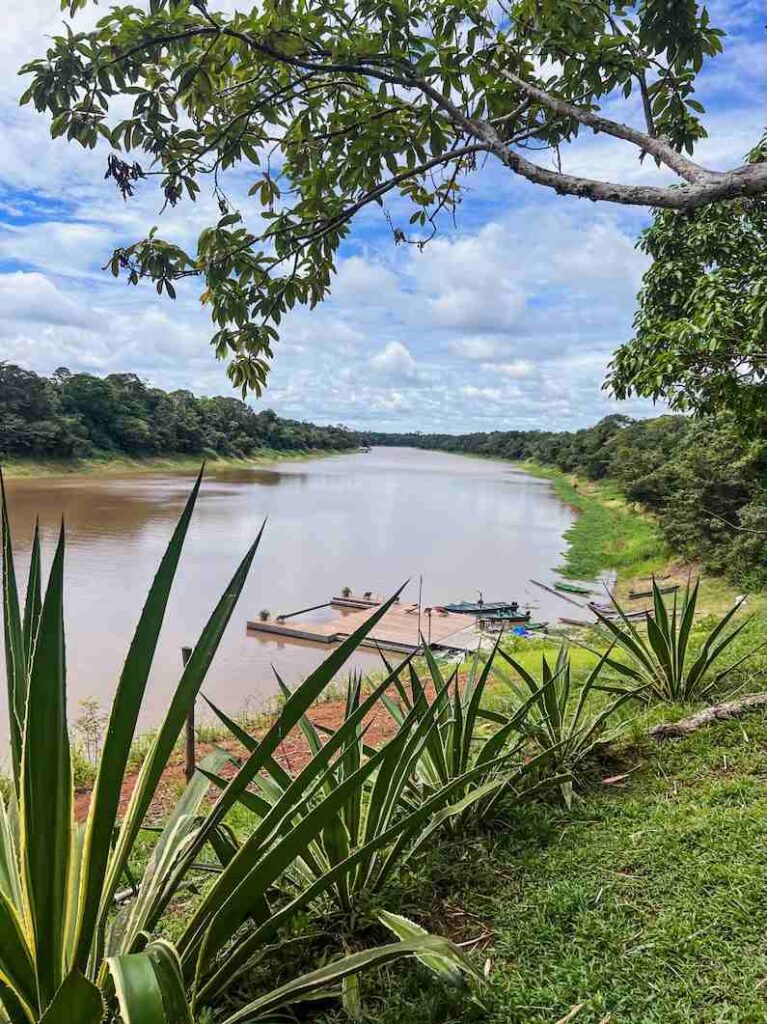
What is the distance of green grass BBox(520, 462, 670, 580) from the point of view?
2003 centimetres

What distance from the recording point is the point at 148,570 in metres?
18.1

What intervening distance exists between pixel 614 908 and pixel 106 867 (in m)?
1.29

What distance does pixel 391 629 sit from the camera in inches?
579

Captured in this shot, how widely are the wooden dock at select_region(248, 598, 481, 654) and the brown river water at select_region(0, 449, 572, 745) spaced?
335 mm

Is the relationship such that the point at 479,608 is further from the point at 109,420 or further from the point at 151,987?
the point at 109,420

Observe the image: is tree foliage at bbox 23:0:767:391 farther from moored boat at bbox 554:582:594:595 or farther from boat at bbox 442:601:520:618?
moored boat at bbox 554:582:594:595

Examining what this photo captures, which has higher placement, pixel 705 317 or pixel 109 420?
pixel 109 420

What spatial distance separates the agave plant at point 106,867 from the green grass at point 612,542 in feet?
61.8

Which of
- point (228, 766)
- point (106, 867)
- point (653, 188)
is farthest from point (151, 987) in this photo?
point (228, 766)

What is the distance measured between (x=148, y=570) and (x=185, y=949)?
698 inches

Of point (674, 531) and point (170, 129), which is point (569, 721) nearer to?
point (170, 129)

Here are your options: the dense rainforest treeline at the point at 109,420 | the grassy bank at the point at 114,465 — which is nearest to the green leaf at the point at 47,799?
the grassy bank at the point at 114,465

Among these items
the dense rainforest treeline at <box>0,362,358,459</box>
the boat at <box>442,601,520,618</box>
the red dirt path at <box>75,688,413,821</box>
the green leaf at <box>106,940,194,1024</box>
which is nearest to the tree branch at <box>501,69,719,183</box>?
the green leaf at <box>106,940,194,1024</box>

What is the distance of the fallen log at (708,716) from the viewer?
3.04m
